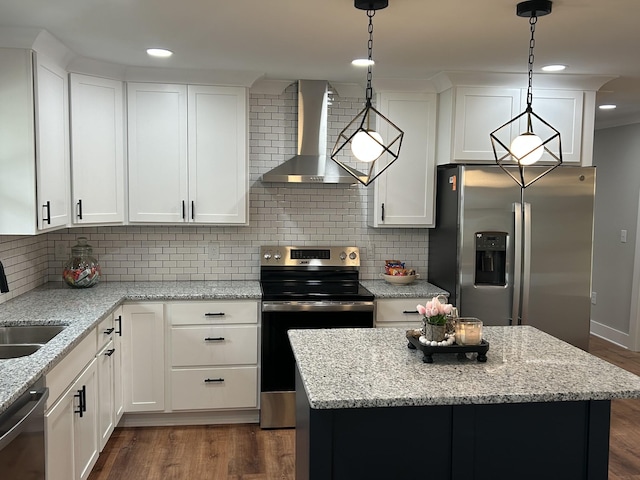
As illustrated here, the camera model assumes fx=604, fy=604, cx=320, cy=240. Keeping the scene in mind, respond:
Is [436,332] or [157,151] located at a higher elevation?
[157,151]

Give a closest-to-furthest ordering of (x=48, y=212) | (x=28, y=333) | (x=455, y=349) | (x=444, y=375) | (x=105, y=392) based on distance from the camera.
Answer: (x=444, y=375) → (x=455, y=349) → (x=28, y=333) → (x=48, y=212) → (x=105, y=392)

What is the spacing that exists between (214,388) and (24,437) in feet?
6.43

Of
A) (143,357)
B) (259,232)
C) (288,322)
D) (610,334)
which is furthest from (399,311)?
(610,334)

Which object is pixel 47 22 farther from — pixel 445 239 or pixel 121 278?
pixel 445 239

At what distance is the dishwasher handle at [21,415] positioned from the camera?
6.49ft

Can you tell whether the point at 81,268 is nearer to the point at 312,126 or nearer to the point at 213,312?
the point at 213,312

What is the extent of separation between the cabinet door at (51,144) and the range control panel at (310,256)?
146cm

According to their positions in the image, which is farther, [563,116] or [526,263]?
[563,116]

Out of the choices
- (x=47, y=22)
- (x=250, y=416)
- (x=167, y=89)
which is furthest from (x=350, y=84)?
(x=250, y=416)

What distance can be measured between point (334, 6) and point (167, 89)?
71.8 inches

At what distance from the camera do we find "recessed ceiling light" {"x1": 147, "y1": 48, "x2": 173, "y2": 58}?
11.4ft

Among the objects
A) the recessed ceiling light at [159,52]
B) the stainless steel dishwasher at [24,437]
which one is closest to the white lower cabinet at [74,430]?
the stainless steel dishwasher at [24,437]

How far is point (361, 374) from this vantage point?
225 centimetres

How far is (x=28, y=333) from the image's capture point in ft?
9.92
